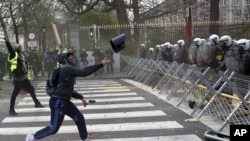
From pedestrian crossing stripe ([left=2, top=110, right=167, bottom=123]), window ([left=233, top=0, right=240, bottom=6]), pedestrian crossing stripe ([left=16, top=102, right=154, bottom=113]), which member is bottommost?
pedestrian crossing stripe ([left=16, top=102, right=154, bottom=113])

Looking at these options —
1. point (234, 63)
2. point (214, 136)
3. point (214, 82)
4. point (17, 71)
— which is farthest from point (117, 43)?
point (17, 71)

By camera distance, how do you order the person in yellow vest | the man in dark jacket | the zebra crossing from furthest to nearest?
1. the person in yellow vest
2. the zebra crossing
3. the man in dark jacket

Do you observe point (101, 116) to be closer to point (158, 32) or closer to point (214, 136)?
point (214, 136)

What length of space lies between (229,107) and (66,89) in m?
3.80

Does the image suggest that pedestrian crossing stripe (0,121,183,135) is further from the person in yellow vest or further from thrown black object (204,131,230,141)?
the person in yellow vest

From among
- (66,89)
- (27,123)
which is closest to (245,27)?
(27,123)

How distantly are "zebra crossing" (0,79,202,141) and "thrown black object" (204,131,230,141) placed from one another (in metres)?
0.19

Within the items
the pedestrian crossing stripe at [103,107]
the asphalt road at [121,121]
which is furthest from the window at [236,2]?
the pedestrian crossing stripe at [103,107]

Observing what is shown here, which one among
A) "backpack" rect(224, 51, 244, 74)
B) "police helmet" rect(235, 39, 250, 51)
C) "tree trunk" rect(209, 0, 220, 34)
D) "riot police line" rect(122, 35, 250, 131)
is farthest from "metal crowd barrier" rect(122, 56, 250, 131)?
"tree trunk" rect(209, 0, 220, 34)

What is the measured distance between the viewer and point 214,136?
24.9 ft

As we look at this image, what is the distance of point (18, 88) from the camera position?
36.7 feet

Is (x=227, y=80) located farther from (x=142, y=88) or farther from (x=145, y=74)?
(x=145, y=74)

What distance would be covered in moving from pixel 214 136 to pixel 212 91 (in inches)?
82.2

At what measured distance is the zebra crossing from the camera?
27.1 ft
